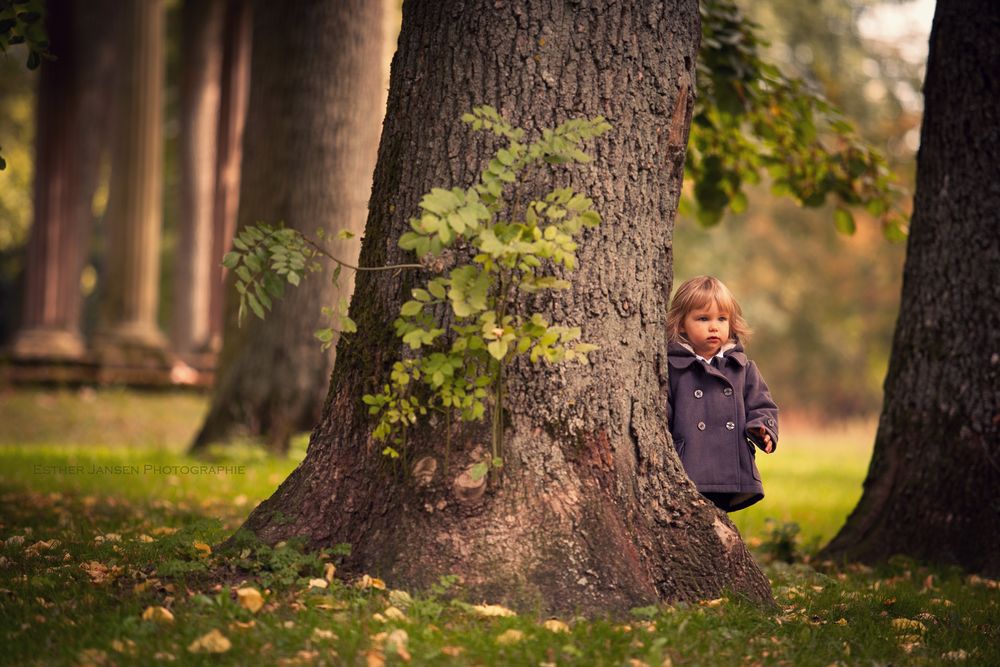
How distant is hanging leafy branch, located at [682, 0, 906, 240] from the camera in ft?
20.5

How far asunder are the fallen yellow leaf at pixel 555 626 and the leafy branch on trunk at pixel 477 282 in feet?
1.73

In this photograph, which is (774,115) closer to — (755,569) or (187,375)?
(755,569)

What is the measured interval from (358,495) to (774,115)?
443 cm

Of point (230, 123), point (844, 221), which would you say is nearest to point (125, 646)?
point (844, 221)

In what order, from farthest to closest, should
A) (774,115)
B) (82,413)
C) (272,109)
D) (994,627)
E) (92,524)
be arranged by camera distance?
(82,413)
(272,109)
(774,115)
(92,524)
(994,627)

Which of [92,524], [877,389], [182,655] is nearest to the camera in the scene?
[182,655]

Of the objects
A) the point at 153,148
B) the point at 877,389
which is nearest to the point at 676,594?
the point at 153,148

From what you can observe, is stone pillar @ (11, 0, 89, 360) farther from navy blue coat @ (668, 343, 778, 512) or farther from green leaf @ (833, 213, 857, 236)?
navy blue coat @ (668, 343, 778, 512)

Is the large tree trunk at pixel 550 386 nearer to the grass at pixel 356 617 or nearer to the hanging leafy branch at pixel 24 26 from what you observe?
the grass at pixel 356 617

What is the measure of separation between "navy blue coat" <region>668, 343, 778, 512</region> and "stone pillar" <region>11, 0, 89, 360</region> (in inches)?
543

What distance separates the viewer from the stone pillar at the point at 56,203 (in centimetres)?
1592

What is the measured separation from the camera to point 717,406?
417 centimetres

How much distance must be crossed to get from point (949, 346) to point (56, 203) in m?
14.9

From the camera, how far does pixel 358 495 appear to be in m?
3.63
